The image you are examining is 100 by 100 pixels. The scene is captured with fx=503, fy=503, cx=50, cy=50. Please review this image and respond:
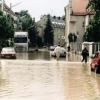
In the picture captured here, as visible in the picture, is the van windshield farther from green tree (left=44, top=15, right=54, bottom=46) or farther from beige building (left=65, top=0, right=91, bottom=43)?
green tree (left=44, top=15, right=54, bottom=46)

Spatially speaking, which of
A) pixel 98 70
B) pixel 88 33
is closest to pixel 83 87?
pixel 98 70

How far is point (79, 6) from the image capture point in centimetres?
11131

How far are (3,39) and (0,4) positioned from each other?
30073 mm

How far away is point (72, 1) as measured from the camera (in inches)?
4587

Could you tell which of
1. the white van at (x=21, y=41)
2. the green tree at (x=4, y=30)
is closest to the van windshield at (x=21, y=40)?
the white van at (x=21, y=41)

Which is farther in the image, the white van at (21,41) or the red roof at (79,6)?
the red roof at (79,6)

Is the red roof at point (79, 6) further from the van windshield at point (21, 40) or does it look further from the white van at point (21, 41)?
the van windshield at point (21, 40)

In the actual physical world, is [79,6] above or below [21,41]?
above

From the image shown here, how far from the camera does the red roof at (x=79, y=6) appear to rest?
10878cm

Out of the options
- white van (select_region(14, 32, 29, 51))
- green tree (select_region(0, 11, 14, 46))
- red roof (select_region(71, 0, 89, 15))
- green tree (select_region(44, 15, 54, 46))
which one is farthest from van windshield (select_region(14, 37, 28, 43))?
green tree (select_region(44, 15, 54, 46))

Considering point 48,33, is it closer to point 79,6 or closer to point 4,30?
point 79,6

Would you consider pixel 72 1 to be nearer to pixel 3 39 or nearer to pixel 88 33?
pixel 3 39

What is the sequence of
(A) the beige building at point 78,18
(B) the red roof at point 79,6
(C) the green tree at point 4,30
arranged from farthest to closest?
(B) the red roof at point 79,6 < (A) the beige building at point 78,18 < (C) the green tree at point 4,30

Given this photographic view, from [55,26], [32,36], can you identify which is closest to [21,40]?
[32,36]
